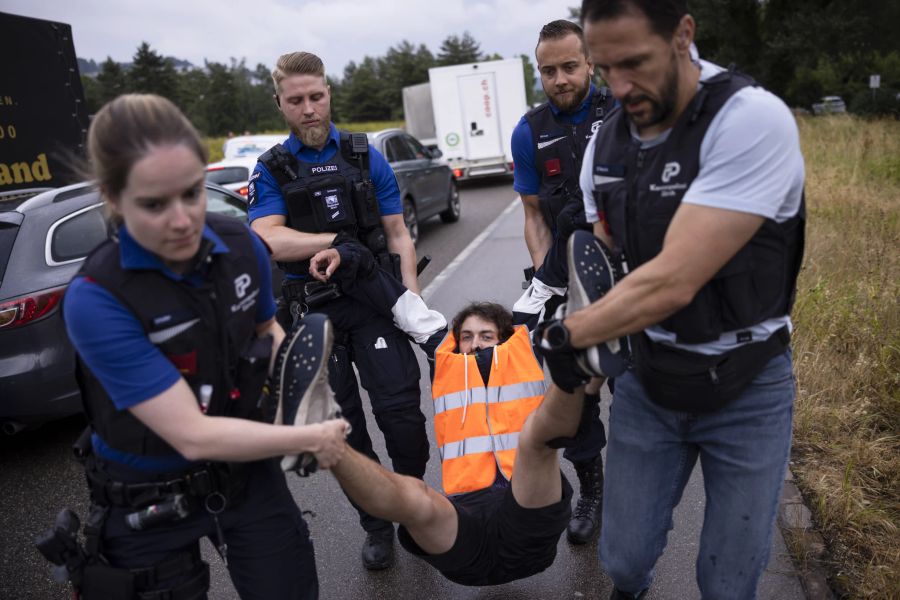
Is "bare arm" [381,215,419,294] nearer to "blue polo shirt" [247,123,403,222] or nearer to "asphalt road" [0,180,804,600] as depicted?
"blue polo shirt" [247,123,403,222]

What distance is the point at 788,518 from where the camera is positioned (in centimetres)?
326

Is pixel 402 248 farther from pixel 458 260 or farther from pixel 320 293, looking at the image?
pixel 458 260

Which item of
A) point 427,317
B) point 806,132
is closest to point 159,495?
point 427,317

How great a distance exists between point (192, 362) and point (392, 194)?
1.78 meters

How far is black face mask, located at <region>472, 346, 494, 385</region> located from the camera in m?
3.13

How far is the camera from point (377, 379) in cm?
327

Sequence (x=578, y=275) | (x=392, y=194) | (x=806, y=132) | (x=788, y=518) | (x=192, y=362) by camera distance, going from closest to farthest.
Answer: (x=192, y=362) < (x=578, y=275) < (x=788, y=518) < (x=392, y=194) < (x=806, y=132)

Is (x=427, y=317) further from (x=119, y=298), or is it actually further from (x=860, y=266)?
(x=860, y=266)

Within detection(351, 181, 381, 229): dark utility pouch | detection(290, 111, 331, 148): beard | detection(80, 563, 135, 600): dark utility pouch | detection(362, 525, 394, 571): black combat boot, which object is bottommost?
detection(362, 525, 394, 571): black combat boot

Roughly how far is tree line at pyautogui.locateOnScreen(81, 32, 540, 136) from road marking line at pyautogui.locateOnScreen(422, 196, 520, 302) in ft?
218

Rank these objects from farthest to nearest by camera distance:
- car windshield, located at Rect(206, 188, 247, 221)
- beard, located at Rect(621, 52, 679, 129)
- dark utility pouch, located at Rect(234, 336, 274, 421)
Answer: car windshield, located at Rect(206, 188, 247, 221), dark utility pouch, located at Rect(234, 336, 274, 421), beard, located at Rect(621, 52, 679, 129)

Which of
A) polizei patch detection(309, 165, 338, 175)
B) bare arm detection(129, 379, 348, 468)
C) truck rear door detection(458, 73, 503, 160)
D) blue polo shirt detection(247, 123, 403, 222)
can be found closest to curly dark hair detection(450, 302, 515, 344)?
blue polo shirt detection(247, 123, 403, 222)

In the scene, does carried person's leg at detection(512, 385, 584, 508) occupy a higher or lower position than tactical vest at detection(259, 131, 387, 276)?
lower

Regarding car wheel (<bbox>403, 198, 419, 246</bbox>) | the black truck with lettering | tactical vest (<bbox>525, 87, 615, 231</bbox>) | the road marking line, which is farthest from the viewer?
car wheel (<bbox>403, 198, 419, 246</bbox>)
